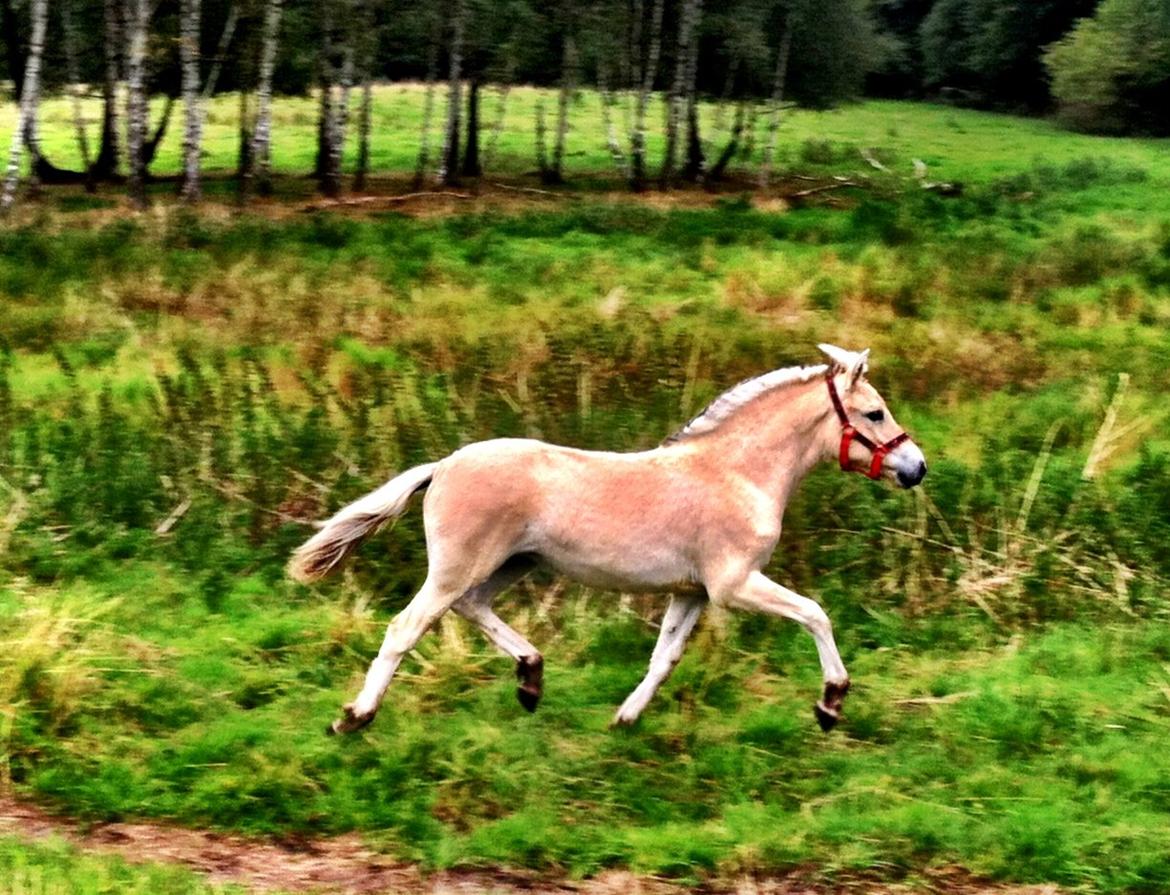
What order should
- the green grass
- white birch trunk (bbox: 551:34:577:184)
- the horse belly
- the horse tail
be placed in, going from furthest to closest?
white birch trunk (bbox: 551:34:577:184) < the horse tail < the horse belly < the green grass

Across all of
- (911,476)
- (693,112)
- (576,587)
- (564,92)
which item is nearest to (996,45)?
(693,112)

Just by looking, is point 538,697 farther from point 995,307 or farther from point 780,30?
point 780,30

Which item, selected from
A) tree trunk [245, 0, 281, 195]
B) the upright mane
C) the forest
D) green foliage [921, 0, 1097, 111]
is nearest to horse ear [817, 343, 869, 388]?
the upright mane

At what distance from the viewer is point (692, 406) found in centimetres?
1220

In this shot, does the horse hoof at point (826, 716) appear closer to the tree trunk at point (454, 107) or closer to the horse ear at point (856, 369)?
the horse ear at point (856, 369)

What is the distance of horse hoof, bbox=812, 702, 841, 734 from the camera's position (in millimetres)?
7738

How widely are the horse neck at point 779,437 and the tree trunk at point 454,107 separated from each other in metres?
24.1

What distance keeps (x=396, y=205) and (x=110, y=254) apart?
9118 millimetres

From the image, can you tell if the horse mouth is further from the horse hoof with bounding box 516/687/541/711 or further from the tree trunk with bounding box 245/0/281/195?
the tree trunk with bounding box 245/0/281/195

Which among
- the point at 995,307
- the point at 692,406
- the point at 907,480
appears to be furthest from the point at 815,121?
the point at 907,480

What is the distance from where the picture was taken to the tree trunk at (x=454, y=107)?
1209 inches

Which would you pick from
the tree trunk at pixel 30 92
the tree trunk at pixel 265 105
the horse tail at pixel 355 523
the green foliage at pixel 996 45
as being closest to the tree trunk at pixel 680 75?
the tree trunk at pixel 265 105

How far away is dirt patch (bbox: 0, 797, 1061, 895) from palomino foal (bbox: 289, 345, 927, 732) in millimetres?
919

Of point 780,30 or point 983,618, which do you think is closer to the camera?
point 983,618
